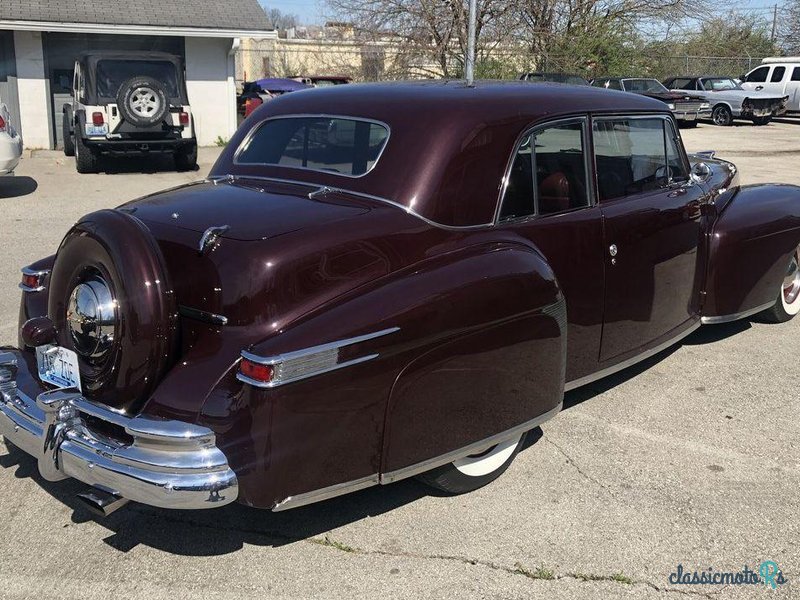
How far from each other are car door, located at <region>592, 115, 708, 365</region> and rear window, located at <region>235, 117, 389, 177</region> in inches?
47.0

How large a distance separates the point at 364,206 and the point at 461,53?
66.9ft

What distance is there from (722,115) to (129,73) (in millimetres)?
19346

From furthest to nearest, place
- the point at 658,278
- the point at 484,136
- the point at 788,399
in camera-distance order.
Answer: the point at 788,399
the point at 658,278
the point at 484,136

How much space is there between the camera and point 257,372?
2.64 meters

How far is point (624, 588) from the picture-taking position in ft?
9.57

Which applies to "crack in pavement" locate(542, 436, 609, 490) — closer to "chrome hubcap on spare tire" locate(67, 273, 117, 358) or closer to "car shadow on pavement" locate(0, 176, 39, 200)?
"chrome hubcap on spare tire" locate(67, 273, 117, 358)

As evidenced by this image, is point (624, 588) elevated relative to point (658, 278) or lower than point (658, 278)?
lower

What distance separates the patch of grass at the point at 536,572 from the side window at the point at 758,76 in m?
27.9

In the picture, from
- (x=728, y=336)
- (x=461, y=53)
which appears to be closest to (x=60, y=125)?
(x=461, y=53)

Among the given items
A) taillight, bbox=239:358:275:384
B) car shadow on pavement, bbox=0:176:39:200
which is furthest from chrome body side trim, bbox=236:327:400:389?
car shadow on pavement, bbox=0:176:39:200

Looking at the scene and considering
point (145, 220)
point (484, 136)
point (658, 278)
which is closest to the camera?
point (145, 220)

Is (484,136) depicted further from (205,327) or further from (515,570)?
(515,570)

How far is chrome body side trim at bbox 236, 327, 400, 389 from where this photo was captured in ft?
8.61

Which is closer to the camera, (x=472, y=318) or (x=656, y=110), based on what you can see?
(x=472, y=318)
